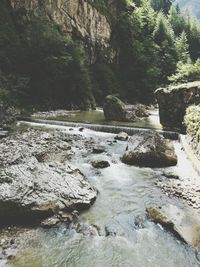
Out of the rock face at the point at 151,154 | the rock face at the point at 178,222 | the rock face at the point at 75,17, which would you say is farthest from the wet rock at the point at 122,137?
the rock face at the point at 75,17

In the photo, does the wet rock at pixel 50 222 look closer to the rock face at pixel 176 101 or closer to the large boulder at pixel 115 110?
the rock face at pixel 176 101

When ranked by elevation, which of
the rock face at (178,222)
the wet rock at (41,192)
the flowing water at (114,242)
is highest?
the wet rock at (41,192)

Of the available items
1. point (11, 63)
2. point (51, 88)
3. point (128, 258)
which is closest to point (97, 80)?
point (51, 88)

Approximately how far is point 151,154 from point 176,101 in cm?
811

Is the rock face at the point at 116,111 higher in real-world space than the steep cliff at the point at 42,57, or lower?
lower

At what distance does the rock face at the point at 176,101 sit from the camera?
16.7 meters

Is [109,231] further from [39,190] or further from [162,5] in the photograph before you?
[162,5]

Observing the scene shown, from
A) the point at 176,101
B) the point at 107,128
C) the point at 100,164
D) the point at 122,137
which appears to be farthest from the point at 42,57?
the point at 100,164

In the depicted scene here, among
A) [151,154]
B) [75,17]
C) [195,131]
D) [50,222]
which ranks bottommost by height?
[50,222]

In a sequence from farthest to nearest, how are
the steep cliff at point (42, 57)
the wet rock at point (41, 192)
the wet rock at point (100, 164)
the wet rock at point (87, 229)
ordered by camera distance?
the steep cliff at point (42, 57)
the wet rock at point (100, 164)
the wet rock at point (41, 192)
the wet rock at point (87, 229)

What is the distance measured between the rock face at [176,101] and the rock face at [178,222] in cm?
1046

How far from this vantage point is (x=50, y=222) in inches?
245

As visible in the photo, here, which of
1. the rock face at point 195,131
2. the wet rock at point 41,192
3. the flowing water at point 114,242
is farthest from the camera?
the rock face at point 195,131

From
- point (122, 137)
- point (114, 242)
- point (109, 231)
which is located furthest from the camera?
point (122, 137)
